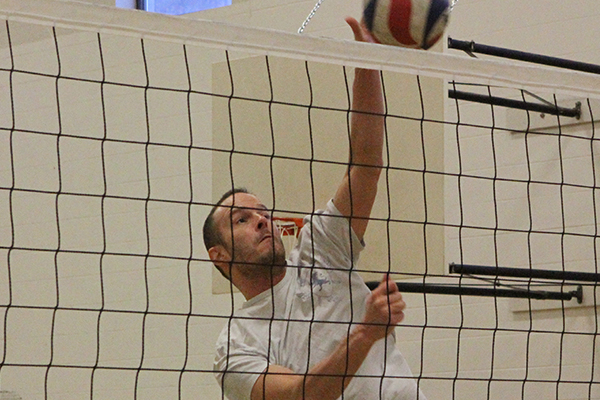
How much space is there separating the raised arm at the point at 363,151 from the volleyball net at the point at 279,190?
0.38ft

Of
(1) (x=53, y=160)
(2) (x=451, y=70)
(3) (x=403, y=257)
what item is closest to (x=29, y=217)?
(1) (x=53, y=160)

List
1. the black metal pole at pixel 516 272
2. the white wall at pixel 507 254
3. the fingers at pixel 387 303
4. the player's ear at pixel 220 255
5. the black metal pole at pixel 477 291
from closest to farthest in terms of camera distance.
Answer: the fingers at pixel 387 303 → the player's ear at pixel 220 255 → the black metal pole at pixel 477 291 → the black metal pole at pixel 516 272 → the white wall at pixel 507 254

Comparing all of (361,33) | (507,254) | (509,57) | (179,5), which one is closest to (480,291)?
(507,254)

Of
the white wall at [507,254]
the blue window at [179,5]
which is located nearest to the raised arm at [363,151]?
the white wall at [507,254]

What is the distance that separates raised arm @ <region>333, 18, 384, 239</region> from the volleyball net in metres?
0.12

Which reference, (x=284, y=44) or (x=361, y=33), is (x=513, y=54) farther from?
(x=284, y=44)

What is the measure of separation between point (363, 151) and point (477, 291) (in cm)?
150

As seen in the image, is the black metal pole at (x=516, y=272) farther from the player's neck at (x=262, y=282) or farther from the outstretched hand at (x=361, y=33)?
the outstretched hand at (x=361, y=33)

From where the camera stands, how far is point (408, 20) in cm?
309

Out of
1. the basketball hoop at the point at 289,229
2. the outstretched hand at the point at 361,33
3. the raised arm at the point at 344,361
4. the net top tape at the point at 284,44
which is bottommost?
the raised arm at the point at 344,361

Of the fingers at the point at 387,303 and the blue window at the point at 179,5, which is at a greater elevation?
the blue window at the point at 179,5

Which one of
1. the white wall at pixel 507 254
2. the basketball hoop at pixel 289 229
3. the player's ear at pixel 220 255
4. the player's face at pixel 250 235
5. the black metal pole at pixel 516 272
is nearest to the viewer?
the player's face at pixel 250 235

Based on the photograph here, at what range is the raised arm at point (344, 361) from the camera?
2.78 meters

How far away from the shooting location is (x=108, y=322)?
253 inches
